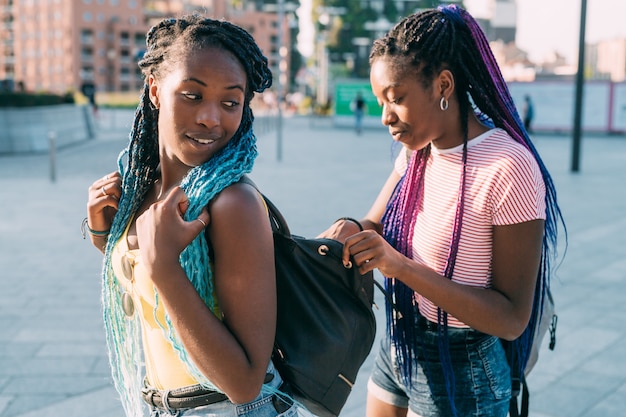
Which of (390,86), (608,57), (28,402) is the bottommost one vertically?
(28,402)

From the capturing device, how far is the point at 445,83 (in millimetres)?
1834

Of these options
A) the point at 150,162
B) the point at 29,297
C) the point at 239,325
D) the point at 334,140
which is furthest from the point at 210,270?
the point at 334,140

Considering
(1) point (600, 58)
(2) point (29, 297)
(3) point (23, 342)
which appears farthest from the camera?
(1) point (600, 58)

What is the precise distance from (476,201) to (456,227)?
0.09 metres

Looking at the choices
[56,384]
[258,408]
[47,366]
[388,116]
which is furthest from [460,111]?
→ [47,366]

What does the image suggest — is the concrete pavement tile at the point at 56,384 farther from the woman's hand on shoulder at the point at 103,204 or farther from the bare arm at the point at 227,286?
the bare arm at the point at 227,286

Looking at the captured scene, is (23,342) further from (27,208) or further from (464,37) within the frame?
(27,208)

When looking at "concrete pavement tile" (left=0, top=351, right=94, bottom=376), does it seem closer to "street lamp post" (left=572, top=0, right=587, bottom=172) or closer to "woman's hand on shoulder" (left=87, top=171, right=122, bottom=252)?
"woman's hand on shoulder" (left=87, top=171, right=122, bottom=252)

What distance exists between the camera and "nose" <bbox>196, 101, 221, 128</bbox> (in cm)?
157

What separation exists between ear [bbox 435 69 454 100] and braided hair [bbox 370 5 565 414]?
0.02 m

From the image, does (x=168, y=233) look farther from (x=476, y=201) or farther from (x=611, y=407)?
(x=611, y=407)

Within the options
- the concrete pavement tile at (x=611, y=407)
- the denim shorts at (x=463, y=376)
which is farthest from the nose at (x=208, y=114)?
the concrete pavement tile at (x=611, y=407)

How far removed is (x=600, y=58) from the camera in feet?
528

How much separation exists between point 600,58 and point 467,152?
174m
